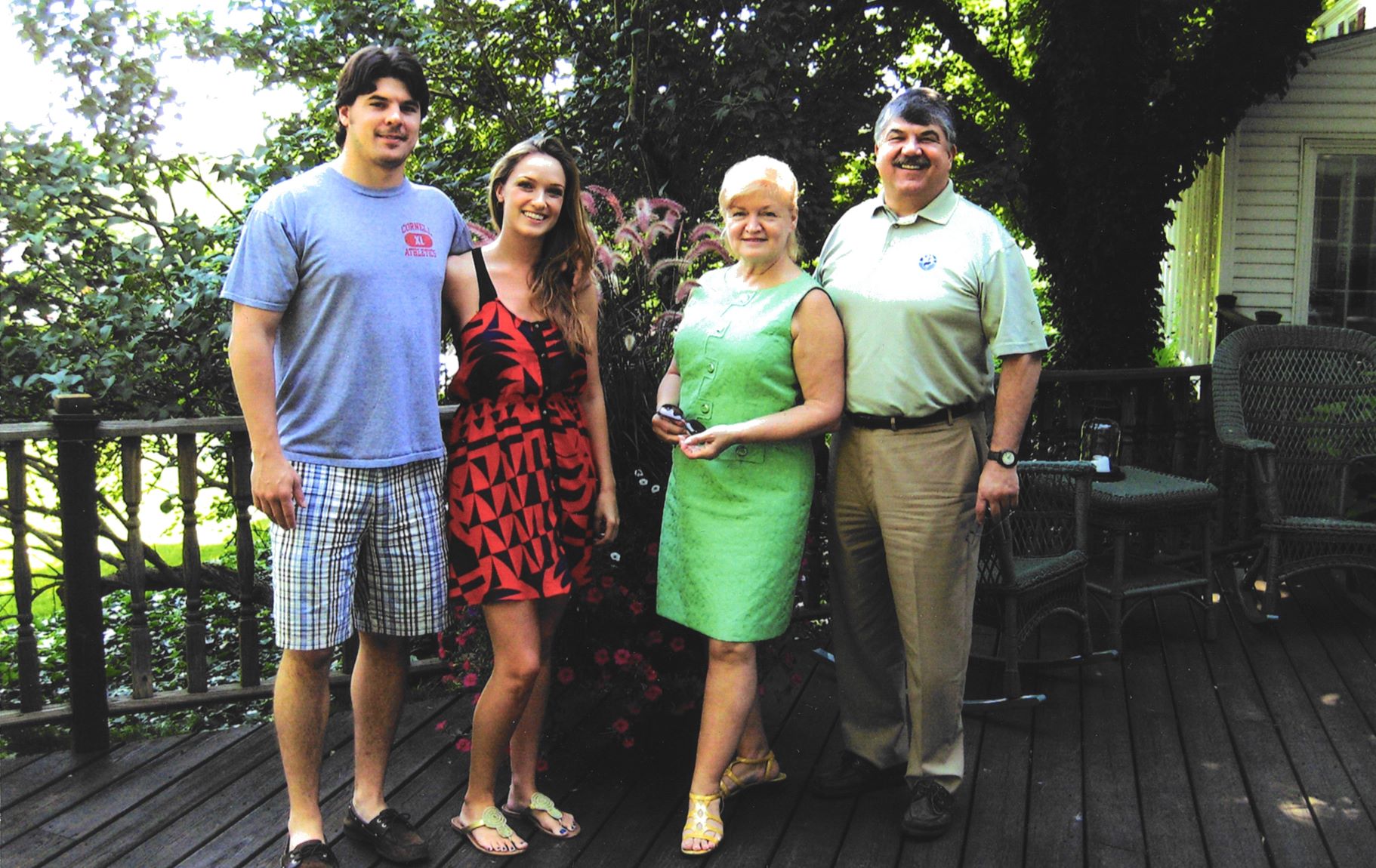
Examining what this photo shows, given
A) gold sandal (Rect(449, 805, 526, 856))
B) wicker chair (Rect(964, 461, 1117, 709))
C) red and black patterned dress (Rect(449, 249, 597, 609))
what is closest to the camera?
red and black patterned dress (Rect(449, 249, 597, 609))

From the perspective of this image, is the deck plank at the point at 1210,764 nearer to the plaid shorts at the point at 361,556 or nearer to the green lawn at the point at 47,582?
the plaid shorts at the point at 361,556

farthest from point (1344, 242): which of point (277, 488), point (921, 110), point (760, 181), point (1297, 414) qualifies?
point (277, 488)

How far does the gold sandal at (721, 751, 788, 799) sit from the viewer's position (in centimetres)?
285

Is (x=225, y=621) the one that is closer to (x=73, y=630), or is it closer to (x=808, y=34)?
(x=73, y=630)

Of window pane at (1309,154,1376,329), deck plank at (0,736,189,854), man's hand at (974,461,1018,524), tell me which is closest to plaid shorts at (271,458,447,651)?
deck plank at (0,736,189,854)

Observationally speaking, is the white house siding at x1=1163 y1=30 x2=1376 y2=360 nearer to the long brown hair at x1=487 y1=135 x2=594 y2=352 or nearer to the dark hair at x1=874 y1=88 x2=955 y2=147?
the dark hair at x1=874 y1=88 x2=955 y2=147

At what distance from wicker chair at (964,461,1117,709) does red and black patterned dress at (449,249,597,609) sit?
54.8 inches

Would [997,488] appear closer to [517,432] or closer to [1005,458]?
[1005,458]

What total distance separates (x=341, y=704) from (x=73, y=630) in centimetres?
90

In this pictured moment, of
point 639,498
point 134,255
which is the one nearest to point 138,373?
point 134,255

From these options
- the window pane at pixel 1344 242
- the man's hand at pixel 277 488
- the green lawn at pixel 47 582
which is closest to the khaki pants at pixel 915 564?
the man's hand at pixel 277 488

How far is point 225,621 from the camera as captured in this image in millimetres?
6695

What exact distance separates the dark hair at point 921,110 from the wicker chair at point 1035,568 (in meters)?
1.23

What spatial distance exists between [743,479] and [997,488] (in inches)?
22.6
